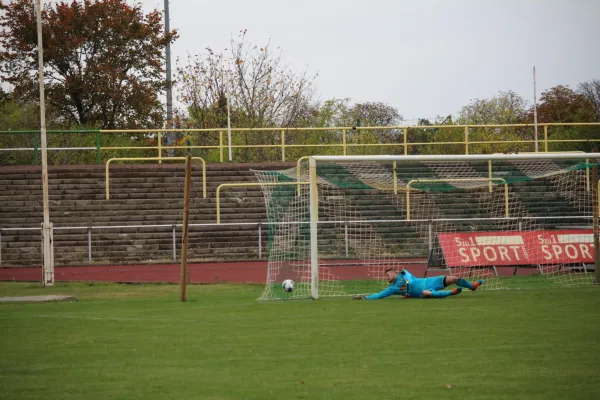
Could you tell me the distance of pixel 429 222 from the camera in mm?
25078

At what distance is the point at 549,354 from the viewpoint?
8.98 meters

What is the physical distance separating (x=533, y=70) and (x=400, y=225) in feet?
33.6

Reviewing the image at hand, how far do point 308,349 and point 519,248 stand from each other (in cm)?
1179

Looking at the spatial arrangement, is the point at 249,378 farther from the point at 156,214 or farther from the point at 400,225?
the point at 156,214

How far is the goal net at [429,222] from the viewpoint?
61.7ft

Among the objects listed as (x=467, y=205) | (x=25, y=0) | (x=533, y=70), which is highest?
(x=25, y=0)

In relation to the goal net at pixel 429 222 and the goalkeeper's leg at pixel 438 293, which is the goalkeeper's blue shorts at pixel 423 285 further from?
the goal net at pixel 429 222

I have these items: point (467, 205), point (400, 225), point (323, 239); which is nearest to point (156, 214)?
point (323, 239)

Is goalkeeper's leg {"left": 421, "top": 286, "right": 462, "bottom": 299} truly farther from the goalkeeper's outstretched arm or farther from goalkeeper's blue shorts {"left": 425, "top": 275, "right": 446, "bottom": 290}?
the goalkeeper's outstretched arm

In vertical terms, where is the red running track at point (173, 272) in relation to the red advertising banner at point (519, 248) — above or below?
below

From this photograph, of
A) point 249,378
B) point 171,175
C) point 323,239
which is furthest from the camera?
point 171,175

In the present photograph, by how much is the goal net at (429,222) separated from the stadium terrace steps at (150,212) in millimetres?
114

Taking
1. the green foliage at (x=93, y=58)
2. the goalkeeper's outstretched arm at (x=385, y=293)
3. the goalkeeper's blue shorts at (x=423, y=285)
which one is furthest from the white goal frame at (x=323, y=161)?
the green foliage at (x=93, y=58)

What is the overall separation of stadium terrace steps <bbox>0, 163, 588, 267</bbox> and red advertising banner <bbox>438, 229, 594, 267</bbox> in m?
3.79
